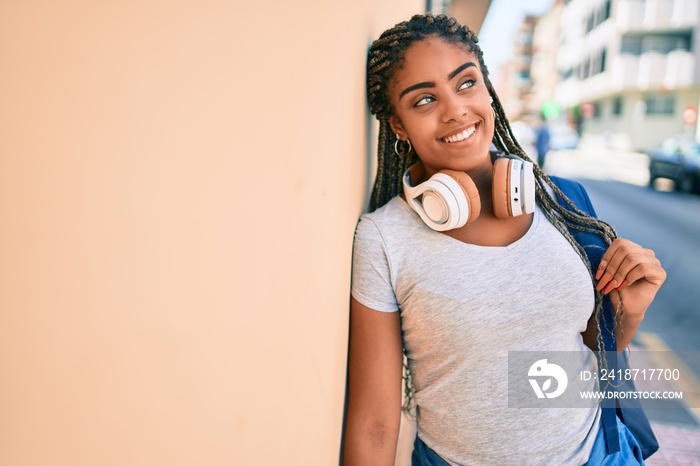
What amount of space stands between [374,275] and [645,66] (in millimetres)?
34277

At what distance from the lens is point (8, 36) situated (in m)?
0.40

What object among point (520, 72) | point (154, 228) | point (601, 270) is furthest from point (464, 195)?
point (520, 72)

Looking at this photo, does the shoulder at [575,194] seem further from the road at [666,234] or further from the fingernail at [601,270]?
the road at [666,234]

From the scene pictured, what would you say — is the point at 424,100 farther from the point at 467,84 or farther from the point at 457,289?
the point at 457,289

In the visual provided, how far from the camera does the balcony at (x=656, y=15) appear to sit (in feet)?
93.1

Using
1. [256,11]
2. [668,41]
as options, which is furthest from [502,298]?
[668,41]

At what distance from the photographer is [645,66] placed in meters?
30.2

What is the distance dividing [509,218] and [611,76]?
34713 mm

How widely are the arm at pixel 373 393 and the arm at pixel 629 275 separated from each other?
0.66 metres

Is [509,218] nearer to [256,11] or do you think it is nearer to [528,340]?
[528,340]

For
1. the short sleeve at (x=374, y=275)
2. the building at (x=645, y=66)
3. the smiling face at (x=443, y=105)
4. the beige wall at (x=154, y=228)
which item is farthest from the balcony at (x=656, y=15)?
the beige wall at (x=154, y=228)

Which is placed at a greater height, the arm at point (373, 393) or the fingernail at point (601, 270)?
the fingernail at point (601, 270)

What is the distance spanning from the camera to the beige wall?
432mm

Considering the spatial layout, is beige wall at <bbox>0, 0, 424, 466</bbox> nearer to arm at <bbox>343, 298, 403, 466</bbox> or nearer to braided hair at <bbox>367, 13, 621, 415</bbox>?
arm at <bbox>343, 298, 403, 466</bbox>
